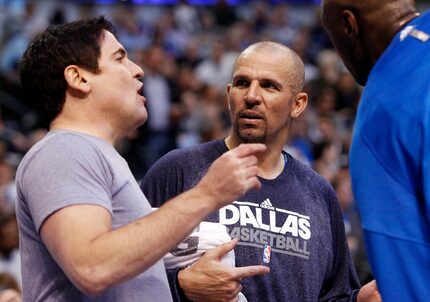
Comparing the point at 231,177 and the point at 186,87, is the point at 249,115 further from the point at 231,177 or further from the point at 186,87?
the point at 186,87

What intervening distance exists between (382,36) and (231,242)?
106cm

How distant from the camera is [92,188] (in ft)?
8.35

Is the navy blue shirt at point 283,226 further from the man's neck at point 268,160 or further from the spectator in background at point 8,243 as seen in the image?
the spectator in background at point 8,243

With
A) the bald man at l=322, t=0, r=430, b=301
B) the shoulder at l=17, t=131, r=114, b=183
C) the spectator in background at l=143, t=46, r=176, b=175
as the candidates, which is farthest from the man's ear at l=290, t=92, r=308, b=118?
the spectator in background at l=143, t=46, r=176, b=175

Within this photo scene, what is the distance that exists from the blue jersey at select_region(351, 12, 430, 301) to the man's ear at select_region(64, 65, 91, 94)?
931 millimetres

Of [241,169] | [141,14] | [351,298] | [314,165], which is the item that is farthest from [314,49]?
[241,169]

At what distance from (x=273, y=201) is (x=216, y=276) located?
0.57 meters

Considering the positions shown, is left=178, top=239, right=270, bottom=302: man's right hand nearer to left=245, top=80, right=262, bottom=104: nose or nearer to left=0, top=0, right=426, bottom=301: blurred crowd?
left=245, top=80, right=262, bottom=104: nose

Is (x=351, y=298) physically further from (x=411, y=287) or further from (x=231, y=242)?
(x=411, y=287)

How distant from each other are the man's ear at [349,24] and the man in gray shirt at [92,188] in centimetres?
41

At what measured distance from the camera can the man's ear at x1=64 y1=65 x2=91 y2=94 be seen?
2.79m

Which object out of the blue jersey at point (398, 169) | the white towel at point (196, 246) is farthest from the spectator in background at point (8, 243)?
the blue jersey at point (398, 169)

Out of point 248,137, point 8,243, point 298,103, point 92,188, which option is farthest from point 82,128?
point 8,243

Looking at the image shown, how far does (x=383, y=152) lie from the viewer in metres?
2.24
